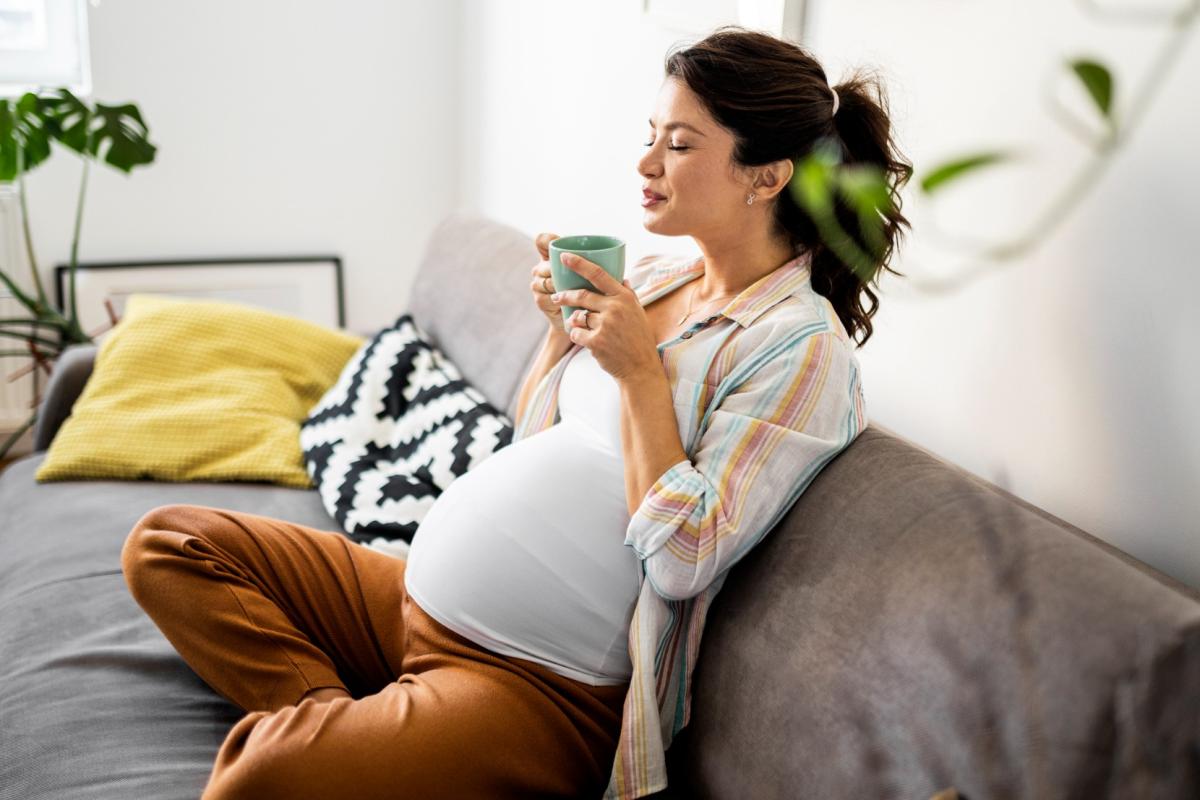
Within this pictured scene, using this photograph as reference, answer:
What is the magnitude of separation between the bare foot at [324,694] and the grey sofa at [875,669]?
0.48 feet

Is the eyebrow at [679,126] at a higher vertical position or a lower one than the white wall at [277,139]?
higher

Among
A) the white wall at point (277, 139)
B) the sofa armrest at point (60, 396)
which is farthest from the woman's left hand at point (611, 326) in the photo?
the white wall at point (277, 139)

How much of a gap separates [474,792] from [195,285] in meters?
2.47

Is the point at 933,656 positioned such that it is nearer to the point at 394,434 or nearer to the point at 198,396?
the point at 394,434

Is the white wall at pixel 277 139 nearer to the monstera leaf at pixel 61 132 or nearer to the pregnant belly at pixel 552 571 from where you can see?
the monstera leaf at pixel 61 132

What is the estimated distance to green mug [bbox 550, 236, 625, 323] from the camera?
48.9 inches

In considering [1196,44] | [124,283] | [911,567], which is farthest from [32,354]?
[1196,44]

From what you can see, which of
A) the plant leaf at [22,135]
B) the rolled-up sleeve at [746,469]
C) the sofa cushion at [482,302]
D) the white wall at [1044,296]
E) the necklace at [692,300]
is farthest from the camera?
the plant leaf at [22,135]

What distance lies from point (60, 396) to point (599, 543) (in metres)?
1.46

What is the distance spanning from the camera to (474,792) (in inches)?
44.3

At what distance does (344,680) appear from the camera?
54.6 inches

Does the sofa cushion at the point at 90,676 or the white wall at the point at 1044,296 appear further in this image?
the sofa cushion at the point at 90,676

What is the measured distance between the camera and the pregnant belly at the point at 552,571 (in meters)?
1.23

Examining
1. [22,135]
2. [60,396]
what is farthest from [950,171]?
[22,135]
